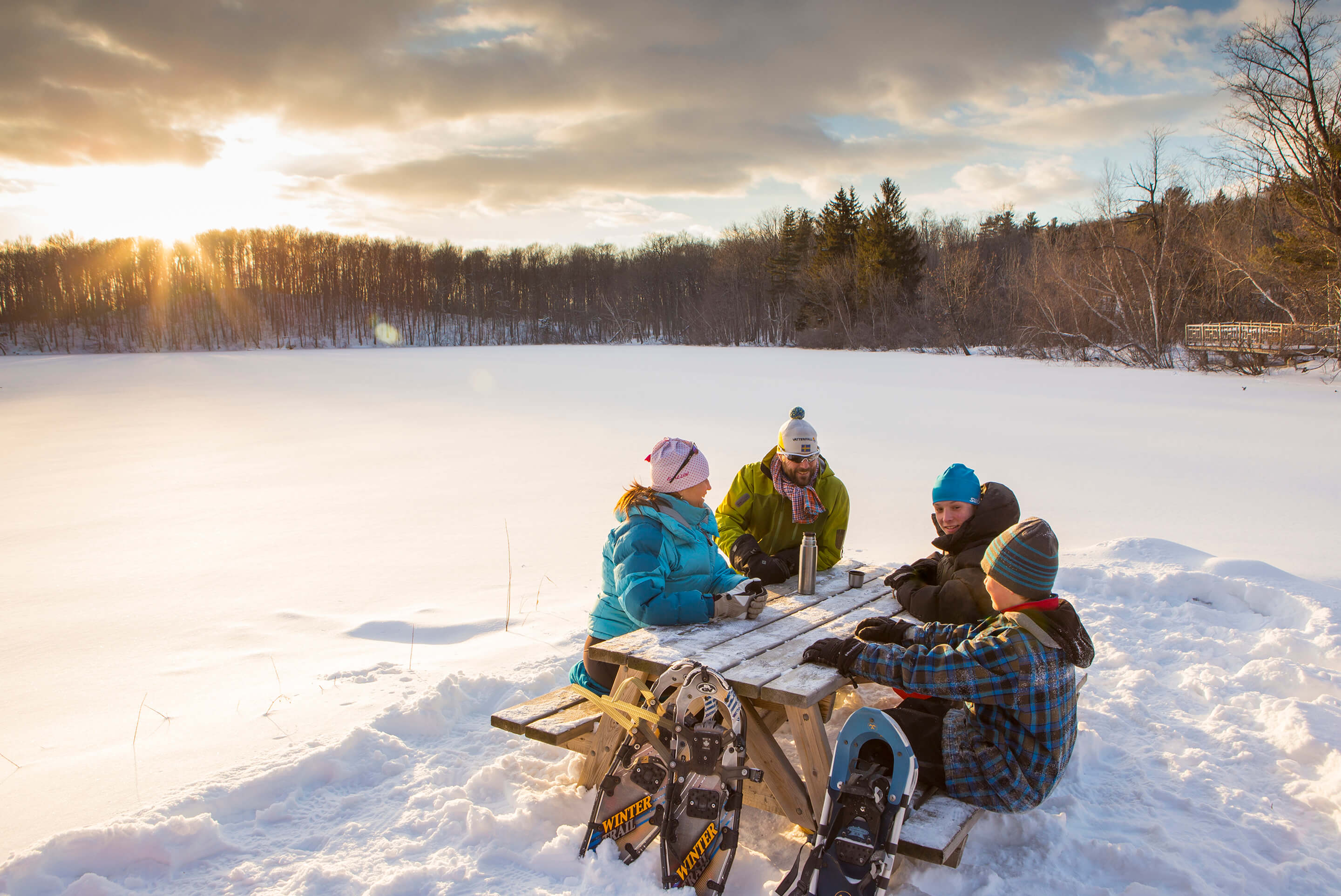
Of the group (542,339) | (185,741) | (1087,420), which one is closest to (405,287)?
(542,339)

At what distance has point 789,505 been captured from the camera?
4.40 m

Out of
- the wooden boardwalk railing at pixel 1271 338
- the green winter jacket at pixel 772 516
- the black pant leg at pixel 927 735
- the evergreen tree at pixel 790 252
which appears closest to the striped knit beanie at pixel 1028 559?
the black pant leg at pixel 927 735

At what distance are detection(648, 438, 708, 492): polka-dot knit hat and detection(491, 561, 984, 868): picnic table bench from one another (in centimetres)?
54

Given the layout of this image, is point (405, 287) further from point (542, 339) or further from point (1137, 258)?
point (1137, 258)

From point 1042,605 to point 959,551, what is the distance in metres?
0.86

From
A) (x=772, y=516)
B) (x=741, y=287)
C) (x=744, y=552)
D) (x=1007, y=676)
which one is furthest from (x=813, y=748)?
(x=741, y=287)

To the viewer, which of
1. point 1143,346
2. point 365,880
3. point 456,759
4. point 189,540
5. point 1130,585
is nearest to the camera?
point 365,880

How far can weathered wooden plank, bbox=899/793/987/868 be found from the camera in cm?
215

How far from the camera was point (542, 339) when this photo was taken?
6500 cm

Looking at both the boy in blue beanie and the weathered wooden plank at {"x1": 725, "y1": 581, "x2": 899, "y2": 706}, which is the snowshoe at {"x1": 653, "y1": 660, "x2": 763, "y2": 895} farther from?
the boy in blue beanie

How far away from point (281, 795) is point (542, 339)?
209ft

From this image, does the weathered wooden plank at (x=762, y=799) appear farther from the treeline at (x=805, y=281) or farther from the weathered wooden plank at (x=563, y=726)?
the treeline at (x=805, y=281)

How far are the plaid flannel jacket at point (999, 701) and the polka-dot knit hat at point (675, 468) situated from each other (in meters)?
0.93

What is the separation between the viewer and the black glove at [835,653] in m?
2.45
